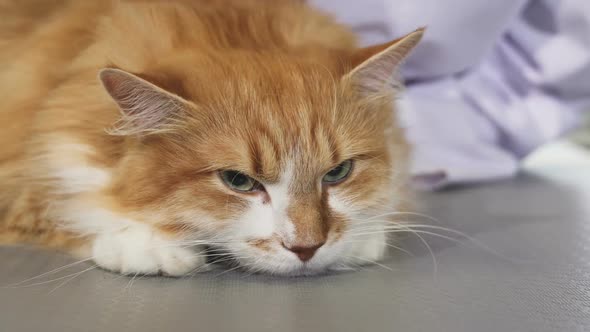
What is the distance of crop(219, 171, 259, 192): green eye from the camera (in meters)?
1.35

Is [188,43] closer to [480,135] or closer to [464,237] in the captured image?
[464,237]

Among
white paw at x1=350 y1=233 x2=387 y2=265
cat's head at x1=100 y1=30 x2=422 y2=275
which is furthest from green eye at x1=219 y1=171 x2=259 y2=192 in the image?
white paw at x1=350 y1=233 x2=387 y2=265

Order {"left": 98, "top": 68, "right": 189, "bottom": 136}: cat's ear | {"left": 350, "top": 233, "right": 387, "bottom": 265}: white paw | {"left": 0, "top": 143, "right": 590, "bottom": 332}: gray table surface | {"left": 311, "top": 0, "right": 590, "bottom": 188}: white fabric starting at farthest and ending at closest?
{"left": 311, "top": 0, "right": 590, "bottom": 188}: white fabric → {"left": 350, "top": 233, "right": 387, "bottom": 265}: white paw → {"left": 98, "top": 68, "right": 189, "bottom": 136}: cat's ear → {"left": 0, "top": 143, "right": 590, "bottom": 332}: gray table surface

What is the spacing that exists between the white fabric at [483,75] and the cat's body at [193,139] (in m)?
0.71

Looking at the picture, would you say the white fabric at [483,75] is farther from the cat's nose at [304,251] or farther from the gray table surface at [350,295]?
the cat's nose at [304,251]

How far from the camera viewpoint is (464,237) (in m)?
1.72

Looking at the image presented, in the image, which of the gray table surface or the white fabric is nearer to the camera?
the gray table surface

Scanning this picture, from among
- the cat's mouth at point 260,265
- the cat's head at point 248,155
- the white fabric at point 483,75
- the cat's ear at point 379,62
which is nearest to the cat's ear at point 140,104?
the cat's head at point 248,155

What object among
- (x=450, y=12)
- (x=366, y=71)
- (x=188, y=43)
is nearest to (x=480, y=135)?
Result: (x=450, y=12)

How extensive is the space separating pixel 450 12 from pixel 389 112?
715 mm

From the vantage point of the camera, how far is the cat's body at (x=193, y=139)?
134 cm

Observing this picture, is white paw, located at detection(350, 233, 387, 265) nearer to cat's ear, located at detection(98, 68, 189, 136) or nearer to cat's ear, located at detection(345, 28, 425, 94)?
cat's ear, located at detection(345, 28, 425, 94)

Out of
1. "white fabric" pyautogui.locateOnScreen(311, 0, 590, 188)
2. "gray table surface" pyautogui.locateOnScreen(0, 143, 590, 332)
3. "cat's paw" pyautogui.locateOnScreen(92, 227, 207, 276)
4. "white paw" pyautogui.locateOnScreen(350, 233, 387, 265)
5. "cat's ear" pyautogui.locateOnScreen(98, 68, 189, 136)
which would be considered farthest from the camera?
"white fabric" pyautogui.locateOnScreen(311, 0, 590, 188)

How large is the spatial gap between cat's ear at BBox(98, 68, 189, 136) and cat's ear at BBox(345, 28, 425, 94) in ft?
1.26
